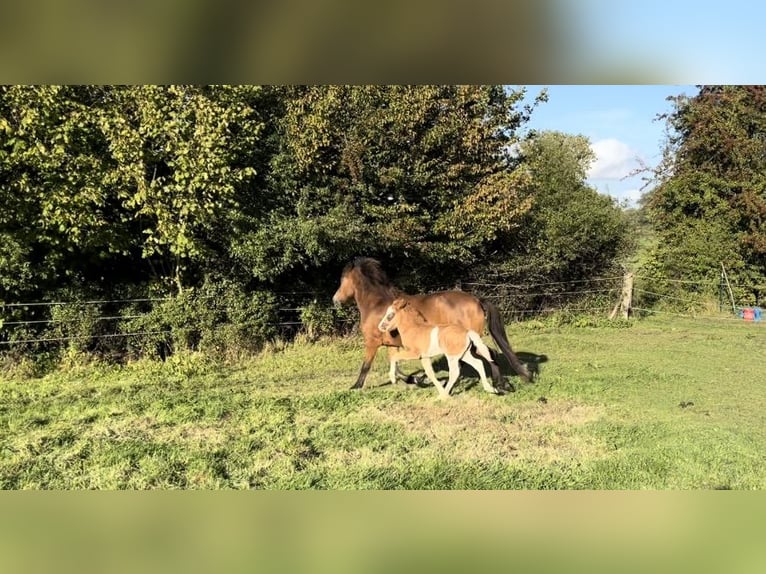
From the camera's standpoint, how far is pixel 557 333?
10.0m

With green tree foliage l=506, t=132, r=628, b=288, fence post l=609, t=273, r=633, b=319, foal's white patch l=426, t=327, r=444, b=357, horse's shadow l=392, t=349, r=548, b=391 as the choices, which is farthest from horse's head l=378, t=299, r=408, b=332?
fence post l=609, t=273, r=633, b=319

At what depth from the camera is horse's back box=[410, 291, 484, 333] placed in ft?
19.6

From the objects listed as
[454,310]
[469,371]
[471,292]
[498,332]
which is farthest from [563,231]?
[454,310]

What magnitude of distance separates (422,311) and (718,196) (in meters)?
11.7

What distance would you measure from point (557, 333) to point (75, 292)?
7.96 m

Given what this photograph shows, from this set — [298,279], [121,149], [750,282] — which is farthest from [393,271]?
[750,282]

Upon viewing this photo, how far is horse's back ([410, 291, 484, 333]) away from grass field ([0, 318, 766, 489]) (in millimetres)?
Answer: 699

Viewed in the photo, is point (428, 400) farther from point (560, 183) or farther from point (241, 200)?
point (560, 183)

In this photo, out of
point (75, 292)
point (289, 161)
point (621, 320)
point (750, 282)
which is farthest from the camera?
point (750, 282)

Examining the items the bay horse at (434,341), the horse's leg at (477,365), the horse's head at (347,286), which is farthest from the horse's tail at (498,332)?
the horse's head at (347,286)

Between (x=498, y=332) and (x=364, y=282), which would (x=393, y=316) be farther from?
(x=498, y=332)

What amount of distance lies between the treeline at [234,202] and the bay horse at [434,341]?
2.95 metres

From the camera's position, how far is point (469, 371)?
6891 mm

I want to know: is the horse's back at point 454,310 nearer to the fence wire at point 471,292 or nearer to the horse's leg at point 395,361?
the horse's leg at point 395,361
